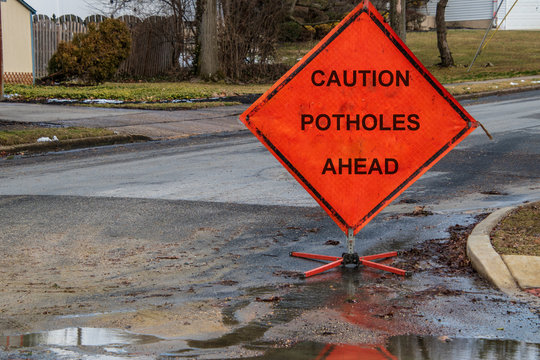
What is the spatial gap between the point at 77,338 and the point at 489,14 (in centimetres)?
4920

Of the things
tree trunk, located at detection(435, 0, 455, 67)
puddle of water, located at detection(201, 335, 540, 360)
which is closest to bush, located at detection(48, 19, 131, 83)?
tree trunk, located at detection(435, 0, 455, 67)

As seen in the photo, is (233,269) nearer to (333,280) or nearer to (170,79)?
(333,280)

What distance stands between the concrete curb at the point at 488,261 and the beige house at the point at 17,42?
24.7 metres

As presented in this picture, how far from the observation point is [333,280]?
20.1 feet

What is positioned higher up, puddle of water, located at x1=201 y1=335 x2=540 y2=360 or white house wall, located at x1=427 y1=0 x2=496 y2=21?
white house wall, located at x1=427 y1=0 x2=496 y2=21

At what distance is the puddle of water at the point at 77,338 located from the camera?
458 cm

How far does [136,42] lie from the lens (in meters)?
33.6

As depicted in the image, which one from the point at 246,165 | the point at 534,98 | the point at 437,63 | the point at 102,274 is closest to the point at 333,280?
the point at 102,274

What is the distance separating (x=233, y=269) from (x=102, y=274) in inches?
41.3

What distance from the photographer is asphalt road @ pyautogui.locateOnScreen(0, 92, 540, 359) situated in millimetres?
4922

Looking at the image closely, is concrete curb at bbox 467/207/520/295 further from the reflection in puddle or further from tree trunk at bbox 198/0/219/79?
tree trunk at bbox 198/0/219/79

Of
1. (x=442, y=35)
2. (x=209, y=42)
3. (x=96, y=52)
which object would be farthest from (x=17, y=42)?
(x=442, y=35)

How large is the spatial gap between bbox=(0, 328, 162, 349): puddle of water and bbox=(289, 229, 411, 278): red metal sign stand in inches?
73.0

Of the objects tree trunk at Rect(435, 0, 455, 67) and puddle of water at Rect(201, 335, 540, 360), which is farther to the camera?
tree trunk at Rect(435, 0, 455, 67)
